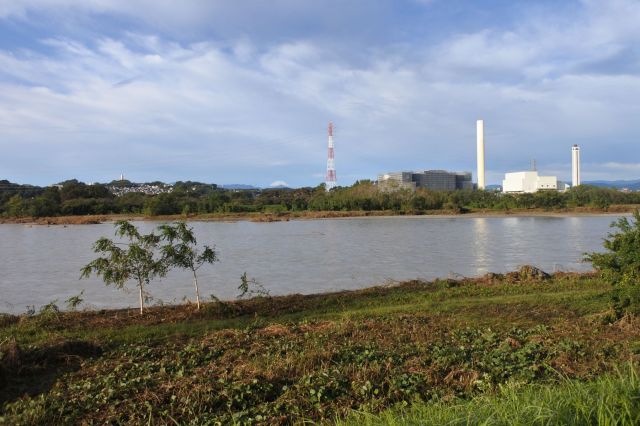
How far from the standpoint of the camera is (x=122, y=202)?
99.2 m

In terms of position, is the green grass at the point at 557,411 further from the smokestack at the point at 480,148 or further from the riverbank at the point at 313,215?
the smokestack at the point at 480,148

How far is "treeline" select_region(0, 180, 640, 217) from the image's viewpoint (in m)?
89.4

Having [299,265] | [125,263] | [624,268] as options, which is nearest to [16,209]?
[299,265]

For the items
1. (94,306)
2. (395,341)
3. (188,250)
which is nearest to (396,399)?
(395,341)

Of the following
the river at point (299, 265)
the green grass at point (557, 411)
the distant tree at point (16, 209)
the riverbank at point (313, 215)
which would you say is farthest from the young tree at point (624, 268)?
the distant tree at point (16, 209)

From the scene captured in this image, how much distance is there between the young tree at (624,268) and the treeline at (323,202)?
78.7 meters

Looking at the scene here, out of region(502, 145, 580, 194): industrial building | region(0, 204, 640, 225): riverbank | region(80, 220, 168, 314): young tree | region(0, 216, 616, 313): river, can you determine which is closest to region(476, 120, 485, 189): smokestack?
region(502, 145, 580, 194): industrial building

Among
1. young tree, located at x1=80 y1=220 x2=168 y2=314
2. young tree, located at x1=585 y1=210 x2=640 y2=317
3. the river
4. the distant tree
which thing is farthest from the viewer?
the distant tree

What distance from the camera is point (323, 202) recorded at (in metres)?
96.2

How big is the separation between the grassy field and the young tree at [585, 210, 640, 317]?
1.36 feet

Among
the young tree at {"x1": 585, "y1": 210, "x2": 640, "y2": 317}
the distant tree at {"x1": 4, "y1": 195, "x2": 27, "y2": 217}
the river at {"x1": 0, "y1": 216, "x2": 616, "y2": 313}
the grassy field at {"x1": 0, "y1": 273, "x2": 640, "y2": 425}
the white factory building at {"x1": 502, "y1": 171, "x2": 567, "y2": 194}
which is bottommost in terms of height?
the river at {"x1": 0, "y1": 216, "x2": 616, "y2": 313}

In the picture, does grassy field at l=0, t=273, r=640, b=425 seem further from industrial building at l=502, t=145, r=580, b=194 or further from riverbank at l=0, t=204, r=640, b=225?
industrial building at l=502, t=145, r=580, b=194

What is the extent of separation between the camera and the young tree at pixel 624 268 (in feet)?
30.8

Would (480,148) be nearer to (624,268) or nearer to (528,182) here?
(528,182)
